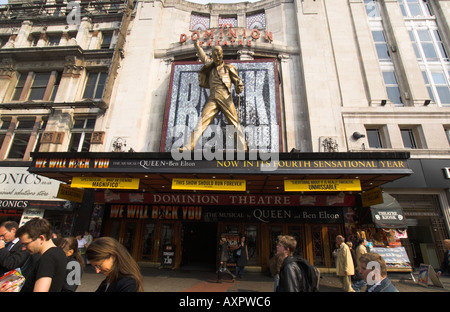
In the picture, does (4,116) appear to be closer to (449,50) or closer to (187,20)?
(187,20)

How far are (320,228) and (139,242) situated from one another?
987 cm

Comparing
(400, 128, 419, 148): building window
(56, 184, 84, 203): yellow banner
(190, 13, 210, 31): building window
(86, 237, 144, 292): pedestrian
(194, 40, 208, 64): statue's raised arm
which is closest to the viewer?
(86, 237, 144, 292): pedestrian

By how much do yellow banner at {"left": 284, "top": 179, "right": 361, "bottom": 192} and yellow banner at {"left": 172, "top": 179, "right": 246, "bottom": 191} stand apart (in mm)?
1976

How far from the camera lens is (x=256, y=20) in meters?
17.5

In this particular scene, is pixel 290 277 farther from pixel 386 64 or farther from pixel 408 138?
pixel 386 64

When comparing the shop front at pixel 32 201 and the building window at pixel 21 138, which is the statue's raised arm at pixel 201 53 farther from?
the building window at pixel 21 138

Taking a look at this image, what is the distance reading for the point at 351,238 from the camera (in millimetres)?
11188

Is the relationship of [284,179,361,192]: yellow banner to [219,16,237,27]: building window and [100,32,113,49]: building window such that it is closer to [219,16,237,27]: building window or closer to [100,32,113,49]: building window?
[219,16,237,27]: building window

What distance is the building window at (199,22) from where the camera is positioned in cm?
1764

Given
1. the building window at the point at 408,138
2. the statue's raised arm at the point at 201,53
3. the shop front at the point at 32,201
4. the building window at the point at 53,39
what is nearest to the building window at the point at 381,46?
the building window at the point at 408,138

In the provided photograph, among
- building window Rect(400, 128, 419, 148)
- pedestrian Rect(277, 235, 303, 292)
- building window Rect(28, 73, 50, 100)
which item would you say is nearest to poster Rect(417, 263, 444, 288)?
building window Rect(400, 128, 419, 148)

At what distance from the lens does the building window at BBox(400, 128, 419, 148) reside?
13.2 meters

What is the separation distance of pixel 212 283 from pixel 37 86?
689 inches
